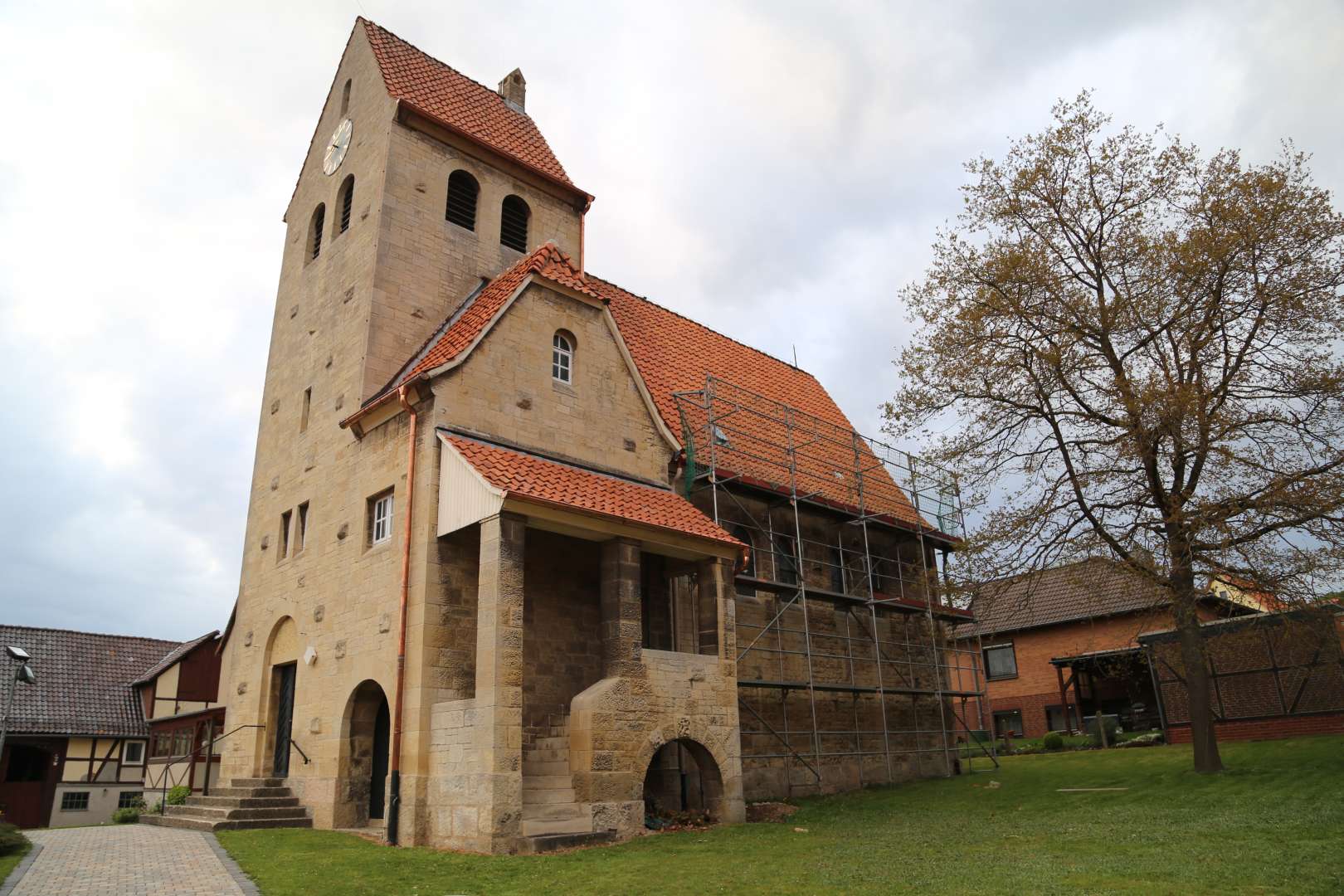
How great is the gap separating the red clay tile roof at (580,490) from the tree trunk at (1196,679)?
7722mm

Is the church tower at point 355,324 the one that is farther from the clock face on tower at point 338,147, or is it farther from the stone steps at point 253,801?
the stone steps at point 253,801

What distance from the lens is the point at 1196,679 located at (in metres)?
15.9

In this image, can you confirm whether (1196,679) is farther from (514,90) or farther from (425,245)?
(514,90)

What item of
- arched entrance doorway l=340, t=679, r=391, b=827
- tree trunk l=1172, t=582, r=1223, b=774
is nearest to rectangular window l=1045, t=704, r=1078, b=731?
tree trunk l=1172, t=582, r=1223, b=774

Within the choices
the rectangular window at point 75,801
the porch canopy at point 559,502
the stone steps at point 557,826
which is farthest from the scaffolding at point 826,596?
the rectangular window at point 75,801

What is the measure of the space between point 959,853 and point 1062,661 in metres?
21.5

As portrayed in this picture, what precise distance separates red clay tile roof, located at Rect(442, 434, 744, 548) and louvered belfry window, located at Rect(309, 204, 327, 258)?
8.76 metres

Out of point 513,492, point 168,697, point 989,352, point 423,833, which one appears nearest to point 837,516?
point 989,352

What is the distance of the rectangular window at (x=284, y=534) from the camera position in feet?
59.2

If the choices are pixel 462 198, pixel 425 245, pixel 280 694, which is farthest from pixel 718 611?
pixel 462 198

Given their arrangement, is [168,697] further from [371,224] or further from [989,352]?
[989,352]

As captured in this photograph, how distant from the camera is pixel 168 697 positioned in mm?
27594

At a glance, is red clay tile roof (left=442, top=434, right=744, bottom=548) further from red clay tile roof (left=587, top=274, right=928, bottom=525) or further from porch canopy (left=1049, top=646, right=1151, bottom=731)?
porch canopy (left=1049, top=646, right=1151, bottom=731)

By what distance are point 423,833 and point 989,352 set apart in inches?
517
